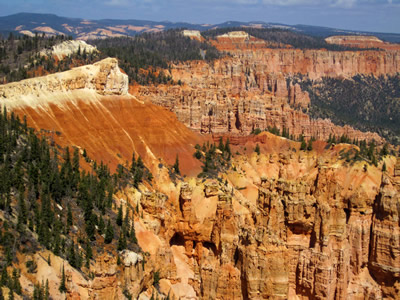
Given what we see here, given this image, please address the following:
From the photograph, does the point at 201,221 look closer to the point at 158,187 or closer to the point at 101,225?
the point at 158,187

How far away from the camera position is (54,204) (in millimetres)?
55344

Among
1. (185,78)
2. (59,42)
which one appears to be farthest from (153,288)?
(185,78)

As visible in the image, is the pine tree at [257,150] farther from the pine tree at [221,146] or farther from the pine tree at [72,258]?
the pine tree at [72,258]

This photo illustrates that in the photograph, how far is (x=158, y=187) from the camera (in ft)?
244

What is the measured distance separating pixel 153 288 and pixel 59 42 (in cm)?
6585

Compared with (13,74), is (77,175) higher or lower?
lower

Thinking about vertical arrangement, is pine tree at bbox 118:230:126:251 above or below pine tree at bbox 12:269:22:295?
below

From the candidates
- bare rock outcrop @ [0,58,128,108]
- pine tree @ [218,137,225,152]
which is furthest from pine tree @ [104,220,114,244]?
pine tree @ [218,137,225,152]

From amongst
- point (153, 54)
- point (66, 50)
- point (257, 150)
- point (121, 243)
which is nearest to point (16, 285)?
point (121, 243)

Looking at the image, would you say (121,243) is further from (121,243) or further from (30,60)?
(30,60)

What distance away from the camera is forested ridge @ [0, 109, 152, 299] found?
1885 inches

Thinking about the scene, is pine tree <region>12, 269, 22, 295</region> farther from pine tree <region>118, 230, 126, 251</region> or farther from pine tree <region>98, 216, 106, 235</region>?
pine tree <region>98, 216, 106, 235</region>

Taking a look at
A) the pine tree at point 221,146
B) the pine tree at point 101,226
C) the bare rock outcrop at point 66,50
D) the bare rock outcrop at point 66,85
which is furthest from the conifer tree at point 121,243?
the bare rock outcrop at point 66,50

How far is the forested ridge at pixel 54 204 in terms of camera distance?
47.9 meters
